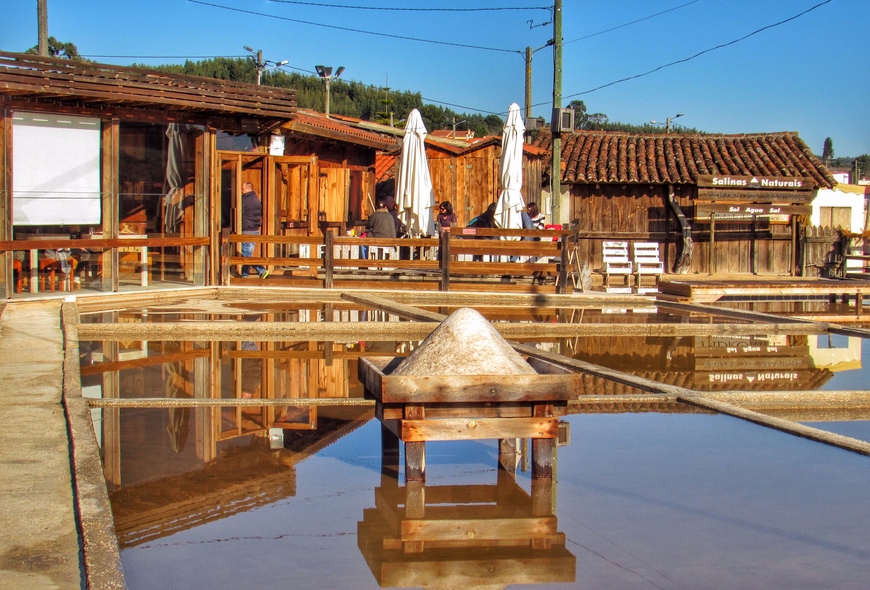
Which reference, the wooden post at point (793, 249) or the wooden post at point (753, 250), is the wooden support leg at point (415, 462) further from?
the wooden post at point (793, 249)

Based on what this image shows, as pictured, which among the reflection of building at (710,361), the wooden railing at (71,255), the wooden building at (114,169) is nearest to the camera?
the reflection of building at (710,361)

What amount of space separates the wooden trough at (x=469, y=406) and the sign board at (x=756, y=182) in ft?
61.4

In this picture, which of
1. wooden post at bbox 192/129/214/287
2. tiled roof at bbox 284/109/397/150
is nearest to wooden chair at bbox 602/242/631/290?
tiled roof at bbox 284/109/397/150

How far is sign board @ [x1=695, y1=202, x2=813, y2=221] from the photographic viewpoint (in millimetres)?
23484

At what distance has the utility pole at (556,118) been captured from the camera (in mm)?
22219

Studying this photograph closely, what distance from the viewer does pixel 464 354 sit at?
6.02 metres

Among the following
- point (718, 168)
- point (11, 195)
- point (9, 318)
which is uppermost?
point (718, 168)

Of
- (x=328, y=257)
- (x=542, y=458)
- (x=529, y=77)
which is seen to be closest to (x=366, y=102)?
(x=529, y=77)

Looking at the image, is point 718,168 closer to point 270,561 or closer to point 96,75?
point 96,75

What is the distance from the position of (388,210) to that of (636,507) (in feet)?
48.8

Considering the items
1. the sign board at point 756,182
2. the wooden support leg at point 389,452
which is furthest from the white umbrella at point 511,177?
the wooden support leg at point 389,452

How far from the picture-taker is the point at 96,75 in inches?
560

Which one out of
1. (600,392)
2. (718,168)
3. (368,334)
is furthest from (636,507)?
(718,168)

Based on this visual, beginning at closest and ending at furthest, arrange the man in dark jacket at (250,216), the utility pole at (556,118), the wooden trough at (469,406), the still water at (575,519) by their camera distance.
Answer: the still water at (575,519) < the wooden trough at (469,406) < the man in dark jacket at (250,216) < the utility pole at (556,118)
